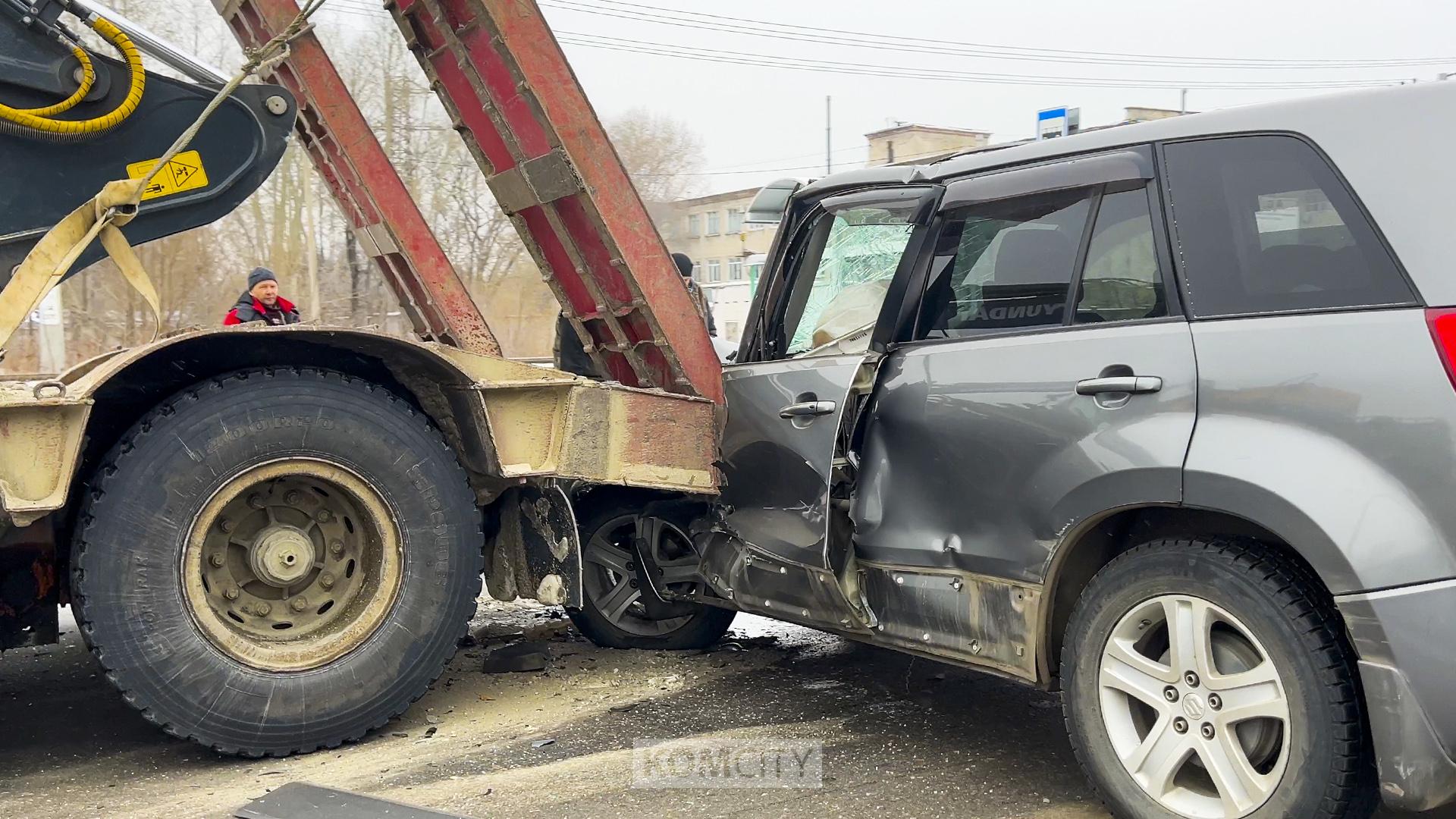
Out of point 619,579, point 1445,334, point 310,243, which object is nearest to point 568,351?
point 619,579

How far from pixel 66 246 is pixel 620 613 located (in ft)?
8.55

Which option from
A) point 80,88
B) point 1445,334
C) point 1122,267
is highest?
point 80,88

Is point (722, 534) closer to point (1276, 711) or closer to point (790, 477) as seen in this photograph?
point (790, 477)

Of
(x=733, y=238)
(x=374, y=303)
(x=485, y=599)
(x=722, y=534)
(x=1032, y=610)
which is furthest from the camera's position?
(x=733, y=238)

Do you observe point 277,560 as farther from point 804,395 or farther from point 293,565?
point 804,395

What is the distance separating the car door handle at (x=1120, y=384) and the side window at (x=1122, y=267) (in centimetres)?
20

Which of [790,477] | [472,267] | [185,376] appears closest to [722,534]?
[790,477]

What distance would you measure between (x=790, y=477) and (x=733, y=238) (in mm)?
60292

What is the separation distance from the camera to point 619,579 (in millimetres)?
5293

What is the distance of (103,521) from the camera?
373cm

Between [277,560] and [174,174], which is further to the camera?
[174,174]

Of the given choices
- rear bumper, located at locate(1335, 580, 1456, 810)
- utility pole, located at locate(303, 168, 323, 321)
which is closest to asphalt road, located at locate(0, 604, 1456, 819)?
rear bumper, located at locate(1335, 580, 1456, 810)

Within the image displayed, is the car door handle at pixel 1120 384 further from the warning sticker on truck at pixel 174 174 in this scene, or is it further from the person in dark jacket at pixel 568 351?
the warning sticker on truck at pixel 174 174

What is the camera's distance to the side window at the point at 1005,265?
3531 mm
